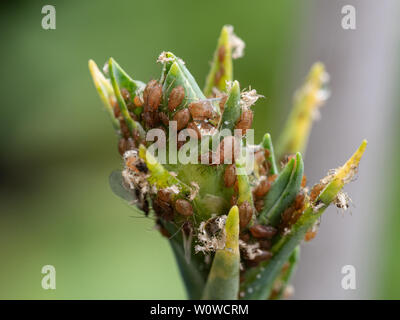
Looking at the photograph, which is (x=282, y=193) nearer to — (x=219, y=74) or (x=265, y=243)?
(x=265, y=243)

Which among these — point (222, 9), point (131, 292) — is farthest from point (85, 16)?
point (131, 292)

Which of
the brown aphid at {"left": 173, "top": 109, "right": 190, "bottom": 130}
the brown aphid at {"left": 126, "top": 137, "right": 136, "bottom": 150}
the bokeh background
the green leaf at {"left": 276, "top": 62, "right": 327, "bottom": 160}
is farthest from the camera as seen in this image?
the bokeh background

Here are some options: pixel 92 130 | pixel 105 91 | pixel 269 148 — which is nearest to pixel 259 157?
pixel 269 148

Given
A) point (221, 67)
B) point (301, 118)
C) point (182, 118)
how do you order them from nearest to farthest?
point (182, 118), point (221, 67), point (301, 118)

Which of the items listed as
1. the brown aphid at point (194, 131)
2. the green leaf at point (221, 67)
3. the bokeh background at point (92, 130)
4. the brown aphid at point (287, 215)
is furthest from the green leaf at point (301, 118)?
the bokeh background at point (92, 130)

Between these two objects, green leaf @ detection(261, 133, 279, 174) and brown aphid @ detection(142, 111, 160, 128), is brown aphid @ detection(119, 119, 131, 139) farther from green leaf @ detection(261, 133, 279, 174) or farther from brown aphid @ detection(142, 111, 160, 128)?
green leaf @ detection(261, 133, 279, 174)

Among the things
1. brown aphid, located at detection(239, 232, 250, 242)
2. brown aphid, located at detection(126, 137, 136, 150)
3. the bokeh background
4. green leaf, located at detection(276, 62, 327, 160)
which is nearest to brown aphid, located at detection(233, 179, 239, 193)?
brown aphid, located at detection(239, 232, 250, 242)

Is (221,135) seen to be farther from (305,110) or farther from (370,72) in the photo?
(370,72)
